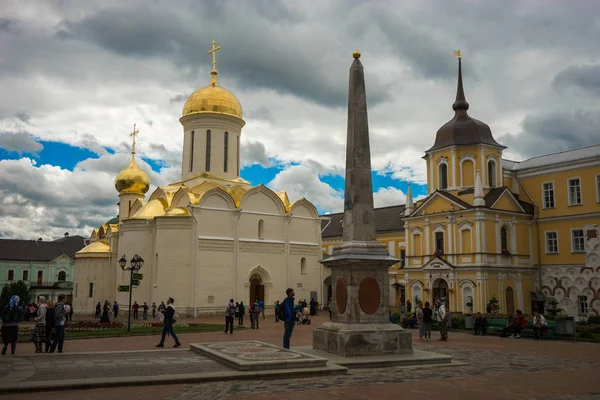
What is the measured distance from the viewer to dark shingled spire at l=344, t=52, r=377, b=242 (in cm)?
1409

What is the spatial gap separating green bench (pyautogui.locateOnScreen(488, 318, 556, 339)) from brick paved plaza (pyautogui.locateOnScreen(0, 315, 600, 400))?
15.8 feet

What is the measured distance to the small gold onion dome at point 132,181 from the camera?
46219mm

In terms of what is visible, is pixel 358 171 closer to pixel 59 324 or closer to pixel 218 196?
pixel 59 324

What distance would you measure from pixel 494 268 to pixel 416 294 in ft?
19.8

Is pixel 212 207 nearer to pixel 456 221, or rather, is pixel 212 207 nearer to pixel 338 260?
pixel 456 221

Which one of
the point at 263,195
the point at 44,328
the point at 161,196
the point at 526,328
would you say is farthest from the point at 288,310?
the point at 161,196

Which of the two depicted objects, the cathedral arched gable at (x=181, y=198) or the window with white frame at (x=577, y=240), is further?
the cathedral arched gable at (x=181, y=198)

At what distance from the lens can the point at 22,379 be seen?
9.97 m

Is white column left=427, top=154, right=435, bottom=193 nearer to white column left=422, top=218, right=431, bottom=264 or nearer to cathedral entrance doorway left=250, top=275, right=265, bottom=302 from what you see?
white column left=422, top=218, right=431, bottom=264

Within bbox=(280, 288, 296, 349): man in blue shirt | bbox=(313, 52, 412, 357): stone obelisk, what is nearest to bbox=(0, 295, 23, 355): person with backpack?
bbox=(280, 288, 296, 349): man in blue shirt

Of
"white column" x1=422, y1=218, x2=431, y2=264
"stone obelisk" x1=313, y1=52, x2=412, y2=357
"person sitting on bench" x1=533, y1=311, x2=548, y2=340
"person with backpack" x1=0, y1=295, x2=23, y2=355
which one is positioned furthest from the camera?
"white column" x1=422, y1=218, x2=431, y2=264

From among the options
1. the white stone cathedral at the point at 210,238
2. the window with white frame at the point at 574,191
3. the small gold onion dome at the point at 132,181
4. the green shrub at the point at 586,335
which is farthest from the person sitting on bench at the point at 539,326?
the small gold onion dome at the point at 132,181

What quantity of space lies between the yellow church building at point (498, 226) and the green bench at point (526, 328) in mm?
10047

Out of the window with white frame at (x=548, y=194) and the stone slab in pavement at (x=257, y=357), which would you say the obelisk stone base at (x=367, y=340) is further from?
the window with white frame at (x=548, y=194)
